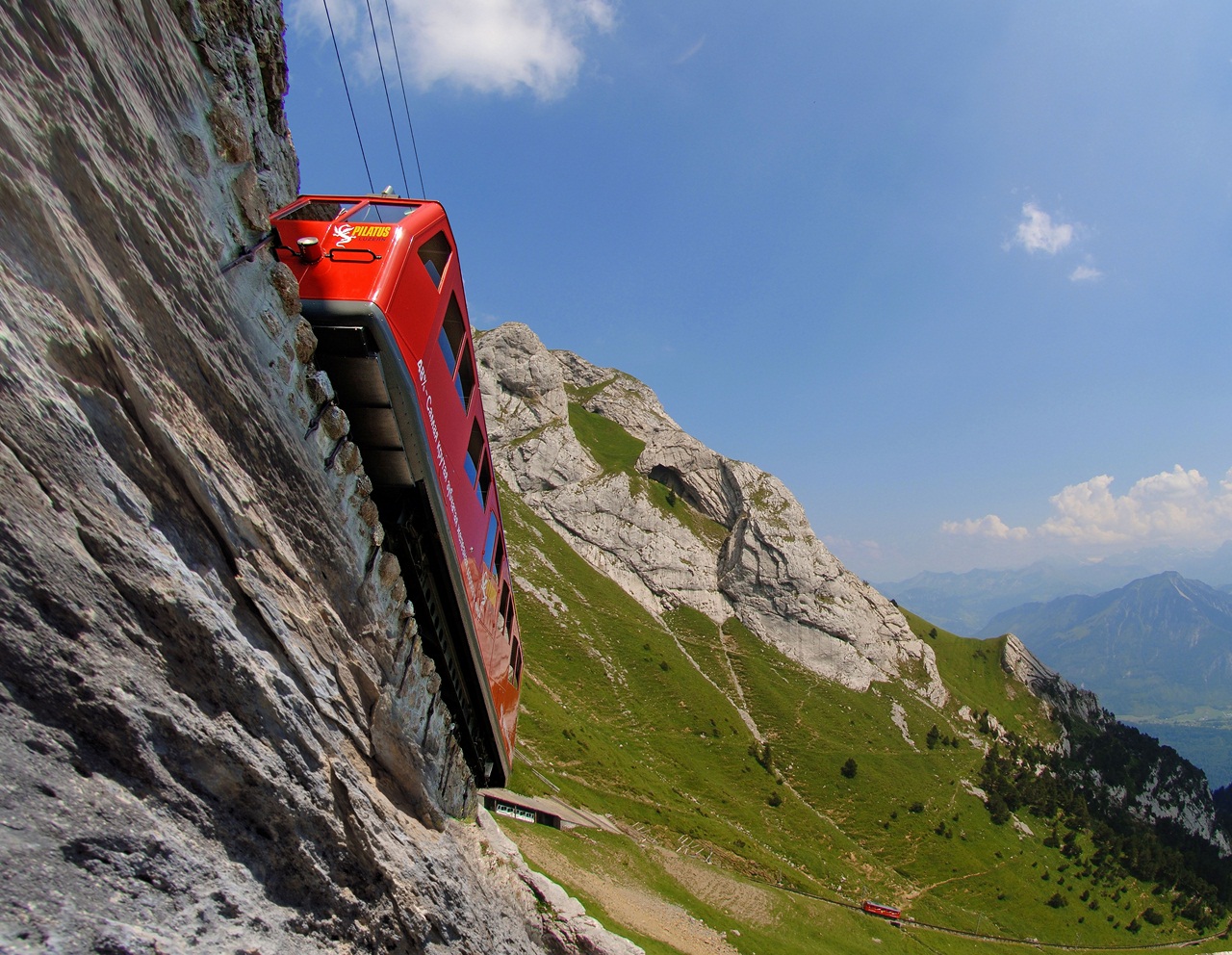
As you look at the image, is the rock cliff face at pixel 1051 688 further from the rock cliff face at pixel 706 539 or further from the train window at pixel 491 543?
the train window at pixel 491 543

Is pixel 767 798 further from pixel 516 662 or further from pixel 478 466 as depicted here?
pixel 478 466

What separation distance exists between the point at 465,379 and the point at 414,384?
297 cm

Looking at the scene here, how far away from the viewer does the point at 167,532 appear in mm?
5332

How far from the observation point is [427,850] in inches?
392

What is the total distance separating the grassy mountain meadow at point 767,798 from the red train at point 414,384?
51.9 ft

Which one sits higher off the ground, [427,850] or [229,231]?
[229,231]

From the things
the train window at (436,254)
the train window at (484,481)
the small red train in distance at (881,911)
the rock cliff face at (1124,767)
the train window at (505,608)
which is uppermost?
the train window at (436,254)

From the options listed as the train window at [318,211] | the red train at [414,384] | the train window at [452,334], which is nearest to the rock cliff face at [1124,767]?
the red train at [414,384]

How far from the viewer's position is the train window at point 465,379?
36.3ft

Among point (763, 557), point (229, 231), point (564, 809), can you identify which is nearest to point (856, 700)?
point (763, 557)

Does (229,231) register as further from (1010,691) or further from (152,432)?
(1010,691)

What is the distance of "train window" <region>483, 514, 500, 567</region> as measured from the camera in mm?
13848

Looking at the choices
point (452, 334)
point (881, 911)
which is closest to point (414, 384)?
point (452, 334)

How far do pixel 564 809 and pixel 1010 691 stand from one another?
120 m
